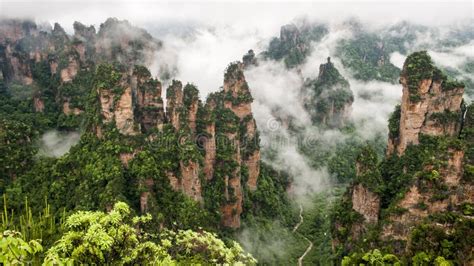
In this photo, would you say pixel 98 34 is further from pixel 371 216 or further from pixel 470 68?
pixel 470 68

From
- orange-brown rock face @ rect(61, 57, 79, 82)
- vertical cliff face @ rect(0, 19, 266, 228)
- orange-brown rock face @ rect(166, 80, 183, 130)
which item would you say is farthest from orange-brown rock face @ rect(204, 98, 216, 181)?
orange-brown rock face @ rect(61, 57, 79, 82)

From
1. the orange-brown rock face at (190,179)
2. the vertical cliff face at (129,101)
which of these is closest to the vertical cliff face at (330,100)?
the vertical cliff face at (129,101)

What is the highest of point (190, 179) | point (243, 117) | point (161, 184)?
point (243, 117)

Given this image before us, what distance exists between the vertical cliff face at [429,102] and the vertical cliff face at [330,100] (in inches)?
2443

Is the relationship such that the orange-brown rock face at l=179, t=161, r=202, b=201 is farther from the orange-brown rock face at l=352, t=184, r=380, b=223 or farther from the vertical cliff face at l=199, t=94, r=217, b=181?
the orange-brown rock face at l=352, t=184, r=380, b=223

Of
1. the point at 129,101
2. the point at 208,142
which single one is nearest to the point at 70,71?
the point at 129,101

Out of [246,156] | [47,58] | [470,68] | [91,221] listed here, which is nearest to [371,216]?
[246,156]

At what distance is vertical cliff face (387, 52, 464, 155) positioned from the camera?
53000mm

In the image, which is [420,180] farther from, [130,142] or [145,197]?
[130,142]

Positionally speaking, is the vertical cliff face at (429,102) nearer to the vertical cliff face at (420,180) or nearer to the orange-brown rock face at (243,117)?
the vertical cliff face at (420,180)

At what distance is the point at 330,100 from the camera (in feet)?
383

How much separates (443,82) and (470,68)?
12496cm

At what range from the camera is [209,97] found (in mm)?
76125

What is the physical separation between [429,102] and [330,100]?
63471 millimetres
